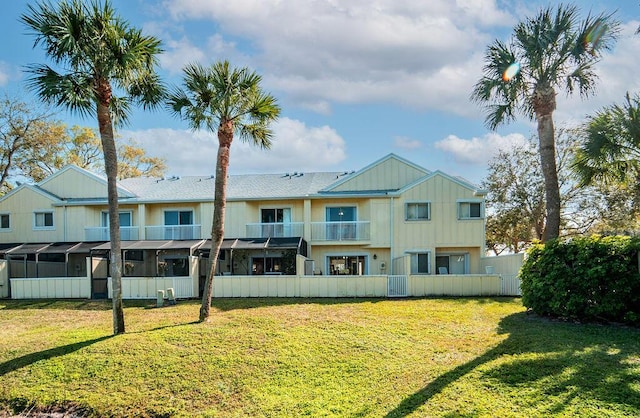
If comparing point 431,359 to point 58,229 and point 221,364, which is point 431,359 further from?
point 58,229

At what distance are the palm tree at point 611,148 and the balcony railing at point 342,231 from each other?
37.2ft

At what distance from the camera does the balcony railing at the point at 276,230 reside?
2514 centimetres

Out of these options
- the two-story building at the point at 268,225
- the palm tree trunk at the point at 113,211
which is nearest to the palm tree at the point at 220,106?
the palm tree trunk at the point at 113,211

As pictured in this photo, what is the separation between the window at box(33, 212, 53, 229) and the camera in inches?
1051

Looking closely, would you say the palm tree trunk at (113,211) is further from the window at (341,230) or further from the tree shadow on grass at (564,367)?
the window at (341,230)

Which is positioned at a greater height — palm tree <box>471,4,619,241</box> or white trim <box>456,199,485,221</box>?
palm tree <box>471,4,619,241</box>

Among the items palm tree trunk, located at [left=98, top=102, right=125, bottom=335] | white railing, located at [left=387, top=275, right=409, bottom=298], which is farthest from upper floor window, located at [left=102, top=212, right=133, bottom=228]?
white railing, located at [left=387, top=275, right=409, bottom=298]

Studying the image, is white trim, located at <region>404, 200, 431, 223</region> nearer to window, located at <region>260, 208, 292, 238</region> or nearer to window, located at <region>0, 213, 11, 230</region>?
window, located at <region>260, 208, 292, 238</region>

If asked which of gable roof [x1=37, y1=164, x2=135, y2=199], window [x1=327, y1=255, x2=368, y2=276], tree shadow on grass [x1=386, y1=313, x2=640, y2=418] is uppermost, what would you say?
gable roof [x1=37, y1=164, x2=135, y2=199]

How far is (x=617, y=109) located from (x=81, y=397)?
1574 cm

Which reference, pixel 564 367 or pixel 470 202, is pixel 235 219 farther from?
pixel 564 367

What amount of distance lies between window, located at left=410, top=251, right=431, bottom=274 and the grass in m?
8.15

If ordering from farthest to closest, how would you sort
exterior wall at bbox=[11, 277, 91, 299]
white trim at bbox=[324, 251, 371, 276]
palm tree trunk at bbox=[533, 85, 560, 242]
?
white trim at bbox=[324, 251, 371, 276] → exterior wall at bbox=[11, 277, 91, 299] → palm tree trunk at bbox=[533, 85, 560, 242]

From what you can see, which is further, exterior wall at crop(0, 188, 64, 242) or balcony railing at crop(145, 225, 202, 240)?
exterior wall at crop(0, 188, 64, 242)
